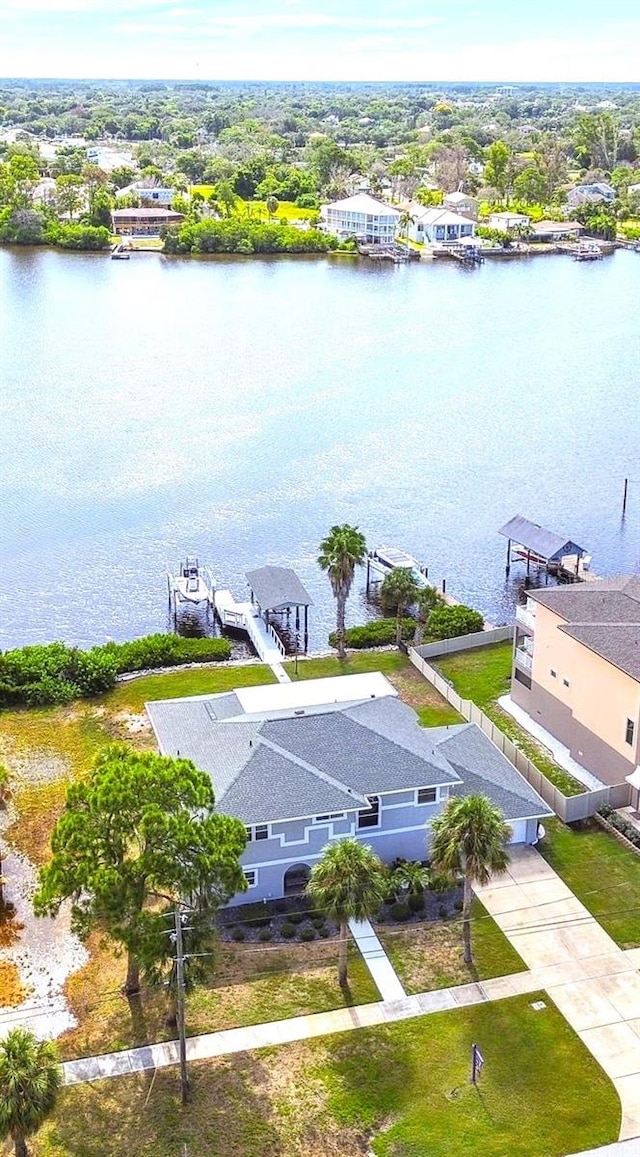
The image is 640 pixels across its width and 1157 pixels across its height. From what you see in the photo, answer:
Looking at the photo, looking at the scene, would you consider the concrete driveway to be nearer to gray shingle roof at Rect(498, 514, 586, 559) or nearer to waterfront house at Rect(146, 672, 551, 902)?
waterfront house at Rect(146, 672, 551, 902)

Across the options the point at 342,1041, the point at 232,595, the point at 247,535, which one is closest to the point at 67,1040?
the point at 342,1041

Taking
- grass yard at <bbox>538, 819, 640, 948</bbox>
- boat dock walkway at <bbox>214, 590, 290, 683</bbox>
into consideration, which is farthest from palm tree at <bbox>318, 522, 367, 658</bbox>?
grass yard at <bbox>538, 819, 640, 948</bbox>

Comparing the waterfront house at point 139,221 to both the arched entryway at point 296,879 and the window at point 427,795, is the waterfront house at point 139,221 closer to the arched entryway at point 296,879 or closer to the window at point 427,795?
the window at point 427,795

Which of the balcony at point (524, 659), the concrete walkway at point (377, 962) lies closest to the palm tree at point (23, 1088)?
the concrete walkway at point (377, 962)

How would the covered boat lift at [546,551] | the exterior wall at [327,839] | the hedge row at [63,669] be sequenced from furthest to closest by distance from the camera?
the covered boat lift at [546,551]
the hedge row at [63,669]
the exterior wall at [327,839]

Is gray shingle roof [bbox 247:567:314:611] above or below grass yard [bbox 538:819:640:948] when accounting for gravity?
above

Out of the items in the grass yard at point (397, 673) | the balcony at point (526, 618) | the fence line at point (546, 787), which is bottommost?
the grass yard at point (397, 673)

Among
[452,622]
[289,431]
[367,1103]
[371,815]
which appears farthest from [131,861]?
[289,431]
